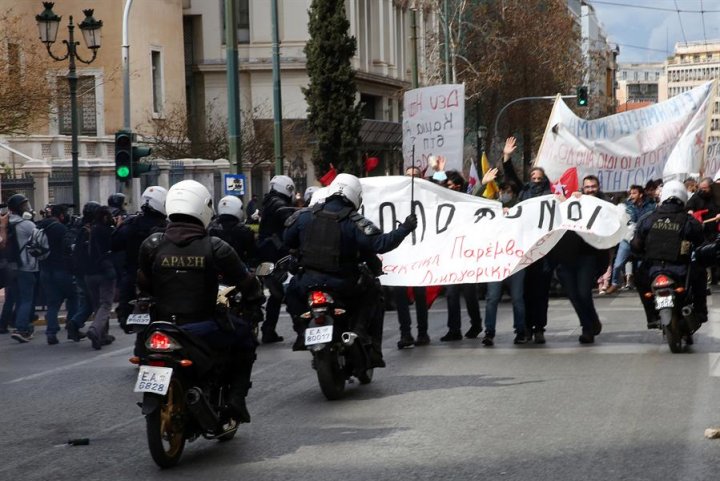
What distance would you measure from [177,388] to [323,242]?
3.13m

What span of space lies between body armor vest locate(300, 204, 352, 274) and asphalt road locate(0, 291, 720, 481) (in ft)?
3.32

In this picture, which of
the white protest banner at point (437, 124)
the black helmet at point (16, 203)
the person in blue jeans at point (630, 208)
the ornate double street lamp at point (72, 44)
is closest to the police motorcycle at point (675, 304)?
the black helmet at point (16, 203)

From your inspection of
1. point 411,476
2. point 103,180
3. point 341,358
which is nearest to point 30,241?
point 341,358

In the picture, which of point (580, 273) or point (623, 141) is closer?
point (580, 273)

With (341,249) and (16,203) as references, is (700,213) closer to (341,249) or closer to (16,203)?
(16,203)

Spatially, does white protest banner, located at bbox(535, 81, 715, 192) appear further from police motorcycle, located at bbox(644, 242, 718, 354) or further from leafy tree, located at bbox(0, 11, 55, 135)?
leafy tree, located at bbox(0, 11, 55, 135)

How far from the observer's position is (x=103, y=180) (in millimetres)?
37969

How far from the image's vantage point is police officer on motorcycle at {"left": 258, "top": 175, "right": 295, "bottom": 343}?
50.7 feet

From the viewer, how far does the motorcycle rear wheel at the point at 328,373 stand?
35.8 ft

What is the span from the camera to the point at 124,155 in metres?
24.8

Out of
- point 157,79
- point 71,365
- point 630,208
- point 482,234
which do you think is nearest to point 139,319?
point 71,365

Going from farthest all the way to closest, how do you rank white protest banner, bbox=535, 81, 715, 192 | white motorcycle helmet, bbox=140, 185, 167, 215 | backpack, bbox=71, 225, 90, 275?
white protest banner, bbox=535, 81, 715, 192, backpack, bbox=71, 225, 90, 275, white motorcycle helmet, bbox=140, 185, 167, 215

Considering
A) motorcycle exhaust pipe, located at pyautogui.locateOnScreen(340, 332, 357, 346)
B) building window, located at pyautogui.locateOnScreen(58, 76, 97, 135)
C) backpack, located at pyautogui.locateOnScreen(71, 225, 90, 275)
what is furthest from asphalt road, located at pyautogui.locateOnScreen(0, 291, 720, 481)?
building window, located at pyautogui.locateOnScreen(58, 76, 97, 135)

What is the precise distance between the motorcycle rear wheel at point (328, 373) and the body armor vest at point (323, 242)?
0.71 metres
